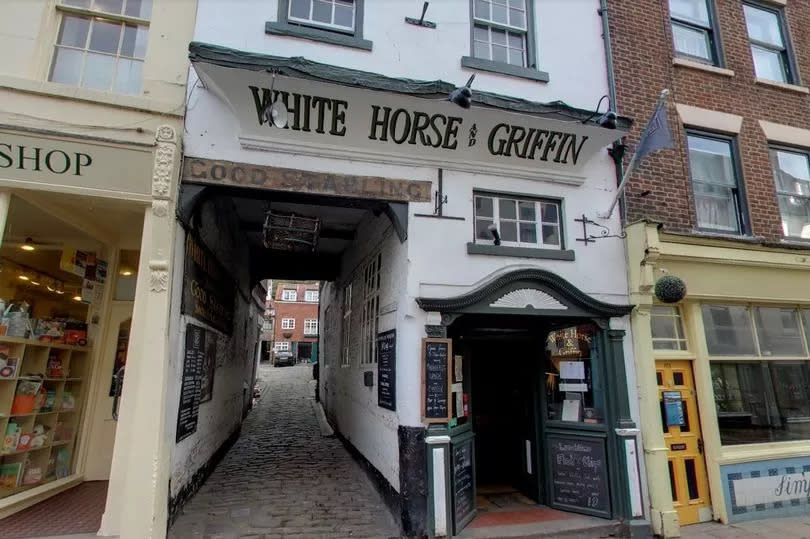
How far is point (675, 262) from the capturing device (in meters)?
6.89

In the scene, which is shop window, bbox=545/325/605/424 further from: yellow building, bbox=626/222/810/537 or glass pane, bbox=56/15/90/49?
glass pane, bbox=56/15/90/49

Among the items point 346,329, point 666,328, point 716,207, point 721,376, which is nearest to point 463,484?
point 666,328

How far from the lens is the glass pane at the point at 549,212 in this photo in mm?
6871

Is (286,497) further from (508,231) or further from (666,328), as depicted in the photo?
(666,328)

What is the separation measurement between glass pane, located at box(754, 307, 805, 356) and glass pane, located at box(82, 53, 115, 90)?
1020cm

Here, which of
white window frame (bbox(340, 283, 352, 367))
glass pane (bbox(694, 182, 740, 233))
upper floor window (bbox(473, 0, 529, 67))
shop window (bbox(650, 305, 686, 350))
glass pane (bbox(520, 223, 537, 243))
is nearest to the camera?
glass pane (bbox(520, 223, 537, 243))

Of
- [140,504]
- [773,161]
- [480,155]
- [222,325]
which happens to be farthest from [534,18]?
[140,504]

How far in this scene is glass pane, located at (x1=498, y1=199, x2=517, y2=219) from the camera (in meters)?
6.71

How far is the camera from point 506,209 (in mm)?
6746

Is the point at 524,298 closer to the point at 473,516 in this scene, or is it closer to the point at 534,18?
the point at 473,516

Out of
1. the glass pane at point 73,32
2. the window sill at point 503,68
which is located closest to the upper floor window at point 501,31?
the window sill at point 503,68

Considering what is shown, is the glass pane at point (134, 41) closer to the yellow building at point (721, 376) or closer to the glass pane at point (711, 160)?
the yellow building at point (721, 376)

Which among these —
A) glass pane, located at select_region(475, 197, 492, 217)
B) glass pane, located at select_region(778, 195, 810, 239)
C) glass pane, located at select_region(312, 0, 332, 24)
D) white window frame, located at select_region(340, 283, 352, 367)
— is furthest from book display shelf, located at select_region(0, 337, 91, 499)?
glass pane, located at select_region(778, 195, 810, 239)

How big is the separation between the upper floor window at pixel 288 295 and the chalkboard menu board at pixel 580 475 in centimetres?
4464
